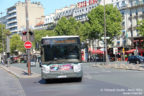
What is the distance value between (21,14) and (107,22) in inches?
2895

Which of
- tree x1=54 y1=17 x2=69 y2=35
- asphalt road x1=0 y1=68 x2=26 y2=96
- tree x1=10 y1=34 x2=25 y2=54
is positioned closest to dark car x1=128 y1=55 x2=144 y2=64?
asphalt road x1=0 y1=68 x2=26 y2=96

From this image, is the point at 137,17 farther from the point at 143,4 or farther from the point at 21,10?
the point at 21,10

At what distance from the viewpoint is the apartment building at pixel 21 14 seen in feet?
429

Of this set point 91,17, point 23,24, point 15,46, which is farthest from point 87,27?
point 23,24

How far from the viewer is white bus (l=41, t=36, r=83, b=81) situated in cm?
1656

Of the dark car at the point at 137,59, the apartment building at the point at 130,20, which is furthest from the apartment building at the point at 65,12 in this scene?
the dark car at the point at 137,59

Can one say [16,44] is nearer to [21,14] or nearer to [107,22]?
[21,14]

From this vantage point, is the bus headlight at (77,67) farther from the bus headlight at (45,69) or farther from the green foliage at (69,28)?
the green foliage at (69,28)

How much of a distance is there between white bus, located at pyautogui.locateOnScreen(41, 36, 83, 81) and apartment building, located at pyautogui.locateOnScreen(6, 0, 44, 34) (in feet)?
372

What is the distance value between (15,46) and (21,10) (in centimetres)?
2330

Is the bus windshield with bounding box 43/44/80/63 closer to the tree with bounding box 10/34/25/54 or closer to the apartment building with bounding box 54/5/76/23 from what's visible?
the apartment building with bounding box 54/5/76/23

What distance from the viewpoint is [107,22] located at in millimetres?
65000

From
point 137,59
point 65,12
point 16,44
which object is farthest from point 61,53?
point 16,44

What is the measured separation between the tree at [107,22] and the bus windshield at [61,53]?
47.8 meters
